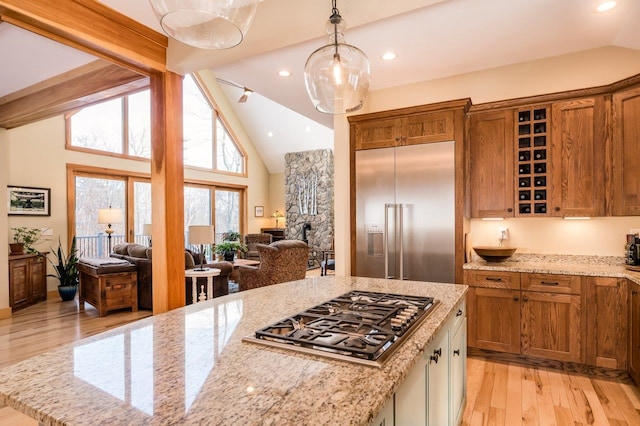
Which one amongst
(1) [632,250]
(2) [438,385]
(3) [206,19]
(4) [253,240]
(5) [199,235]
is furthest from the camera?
(4) [253,240]

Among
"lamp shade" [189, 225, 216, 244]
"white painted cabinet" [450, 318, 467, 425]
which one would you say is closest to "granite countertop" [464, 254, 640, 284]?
"white painted cabinet" [450, 318, 467, 425]

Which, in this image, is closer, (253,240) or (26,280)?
(26,280)

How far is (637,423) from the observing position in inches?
91.4

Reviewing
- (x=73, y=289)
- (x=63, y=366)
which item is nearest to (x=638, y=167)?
(x=63, y=366)

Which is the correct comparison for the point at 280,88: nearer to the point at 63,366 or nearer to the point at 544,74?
the point at 544,74

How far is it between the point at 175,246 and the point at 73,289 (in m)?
3.96

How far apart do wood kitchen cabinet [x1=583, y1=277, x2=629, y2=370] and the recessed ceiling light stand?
204 centimetres

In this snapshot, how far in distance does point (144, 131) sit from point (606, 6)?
8.06m

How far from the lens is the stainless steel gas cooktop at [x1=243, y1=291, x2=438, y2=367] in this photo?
Answer: 45.4 inches

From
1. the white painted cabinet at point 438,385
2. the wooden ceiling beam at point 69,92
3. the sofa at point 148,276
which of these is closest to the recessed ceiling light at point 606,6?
the white painted cabinet at point 438,385

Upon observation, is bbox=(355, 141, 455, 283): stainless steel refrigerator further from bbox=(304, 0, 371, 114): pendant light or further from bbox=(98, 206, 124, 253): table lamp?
bbox=(98, 206, 124, 253): table lamp

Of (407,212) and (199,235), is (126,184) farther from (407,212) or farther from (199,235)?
(407,212)

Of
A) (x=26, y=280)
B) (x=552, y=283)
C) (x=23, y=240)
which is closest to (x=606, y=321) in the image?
(x=552, y=283)

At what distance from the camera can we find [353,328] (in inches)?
55.4
